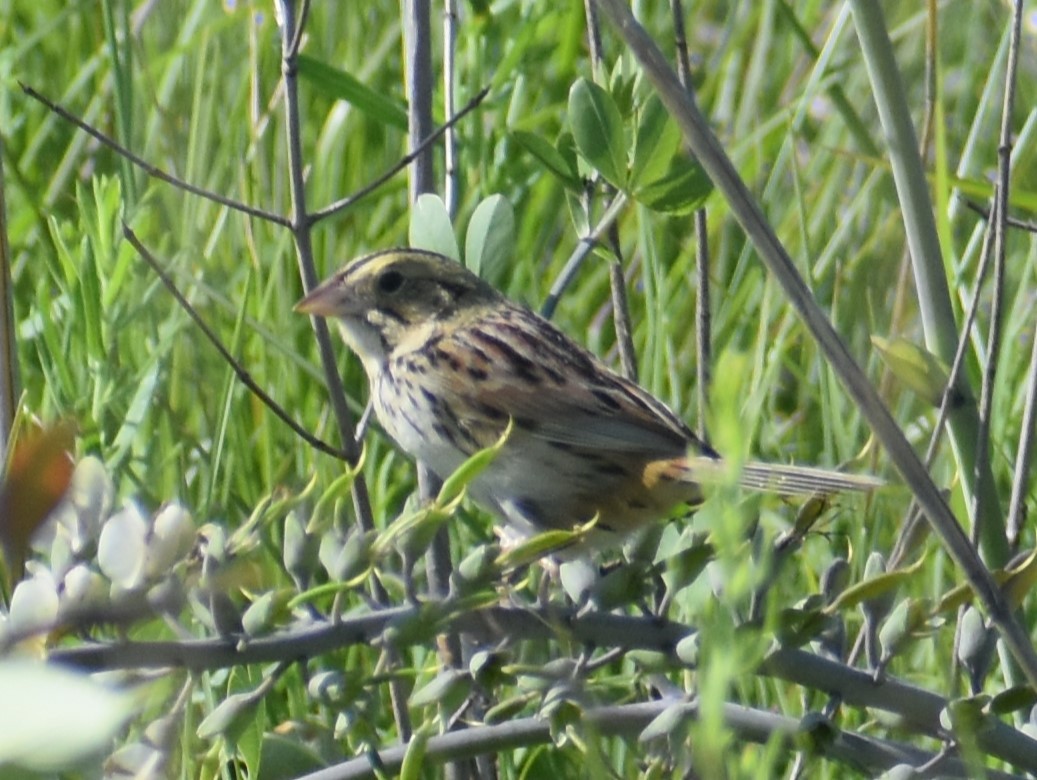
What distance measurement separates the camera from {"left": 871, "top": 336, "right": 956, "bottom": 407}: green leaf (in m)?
1.13

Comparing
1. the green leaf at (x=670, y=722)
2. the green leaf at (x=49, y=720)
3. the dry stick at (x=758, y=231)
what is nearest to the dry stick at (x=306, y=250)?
the green leaf at (x=670, y=722)

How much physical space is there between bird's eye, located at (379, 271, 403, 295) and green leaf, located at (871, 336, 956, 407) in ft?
3.92

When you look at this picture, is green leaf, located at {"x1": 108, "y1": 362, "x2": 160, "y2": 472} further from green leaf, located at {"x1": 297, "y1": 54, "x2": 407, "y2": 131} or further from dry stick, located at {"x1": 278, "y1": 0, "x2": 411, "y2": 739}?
green leaf, located at {"x1": 297, "y1": 54, "x2": 407, "y2": 131}

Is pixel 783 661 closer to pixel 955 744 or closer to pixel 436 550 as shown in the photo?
pixel 955 744

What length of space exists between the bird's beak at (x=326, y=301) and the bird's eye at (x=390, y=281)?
0.14 meters

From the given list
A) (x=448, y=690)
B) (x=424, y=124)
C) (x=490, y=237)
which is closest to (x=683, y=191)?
(x=490, y=237)

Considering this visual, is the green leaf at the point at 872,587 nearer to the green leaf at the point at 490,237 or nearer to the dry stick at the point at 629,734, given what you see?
→ the dry stick at the point at 629,734

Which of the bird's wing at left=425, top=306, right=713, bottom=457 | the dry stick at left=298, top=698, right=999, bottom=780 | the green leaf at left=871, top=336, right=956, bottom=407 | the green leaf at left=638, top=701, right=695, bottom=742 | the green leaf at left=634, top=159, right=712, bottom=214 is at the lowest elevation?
the bird's wing at left=425, top=306, right=713, bottom=457

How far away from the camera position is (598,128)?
1427 mm

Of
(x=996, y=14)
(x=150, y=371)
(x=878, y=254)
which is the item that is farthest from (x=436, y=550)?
(x=996, y=14)

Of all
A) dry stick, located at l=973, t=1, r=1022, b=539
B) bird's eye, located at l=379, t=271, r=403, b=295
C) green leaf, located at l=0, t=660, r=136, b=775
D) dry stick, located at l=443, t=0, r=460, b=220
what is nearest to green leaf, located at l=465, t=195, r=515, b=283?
dry stick, located at l=443, t=0, r=460, b=220

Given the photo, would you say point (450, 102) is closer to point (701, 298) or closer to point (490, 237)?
point (490, 237)

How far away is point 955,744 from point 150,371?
3.65 feet

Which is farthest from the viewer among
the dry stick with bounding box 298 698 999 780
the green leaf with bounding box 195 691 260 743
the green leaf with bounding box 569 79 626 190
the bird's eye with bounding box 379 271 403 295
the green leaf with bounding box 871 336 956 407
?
the bird's eye with bounding box 379 271 403 295
